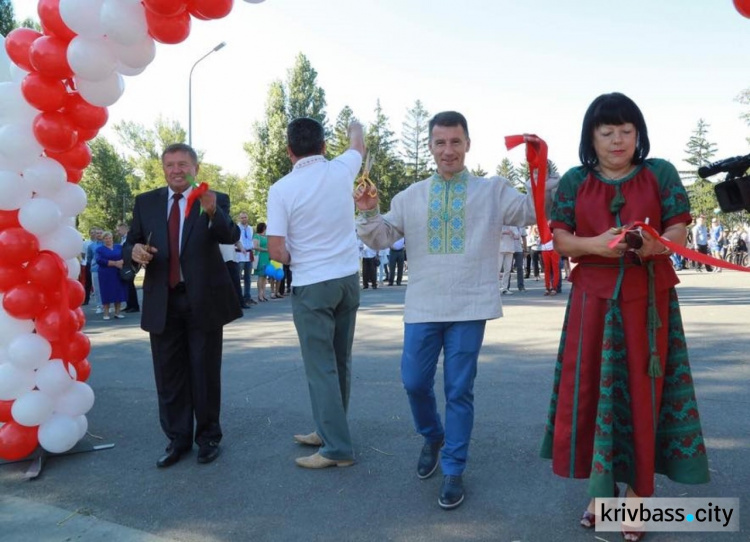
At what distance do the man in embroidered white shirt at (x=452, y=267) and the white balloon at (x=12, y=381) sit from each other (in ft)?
7.95

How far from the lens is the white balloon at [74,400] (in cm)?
408

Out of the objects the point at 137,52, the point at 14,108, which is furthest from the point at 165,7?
the point at 14,108

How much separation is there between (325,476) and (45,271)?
226 cm

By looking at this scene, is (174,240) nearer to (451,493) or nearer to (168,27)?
(168,27)

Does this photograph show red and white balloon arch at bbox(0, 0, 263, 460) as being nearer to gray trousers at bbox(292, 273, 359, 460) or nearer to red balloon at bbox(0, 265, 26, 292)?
red balloon at bbox(0, 265, 26, 292)

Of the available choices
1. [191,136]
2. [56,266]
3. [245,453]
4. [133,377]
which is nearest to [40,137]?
[56,266]

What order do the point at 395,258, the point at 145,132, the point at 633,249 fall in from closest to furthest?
the point at 633,249, the point at 395,258, the point at 145,132

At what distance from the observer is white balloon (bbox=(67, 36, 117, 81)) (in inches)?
143

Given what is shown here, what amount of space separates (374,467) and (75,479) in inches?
75.6

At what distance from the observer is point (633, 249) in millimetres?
2572

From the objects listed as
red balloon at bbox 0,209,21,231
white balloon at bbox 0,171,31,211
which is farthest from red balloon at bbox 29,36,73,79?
red balloon at bbox 0,209,21,231

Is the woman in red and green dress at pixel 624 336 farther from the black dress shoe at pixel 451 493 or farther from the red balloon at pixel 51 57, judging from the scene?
the red balloon at pixel 51 57

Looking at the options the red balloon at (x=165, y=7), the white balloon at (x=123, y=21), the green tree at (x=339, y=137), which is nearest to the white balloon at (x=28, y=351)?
the white balloon at (x=123, y=21)

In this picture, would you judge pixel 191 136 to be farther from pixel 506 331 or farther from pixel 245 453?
pixel 245 453
